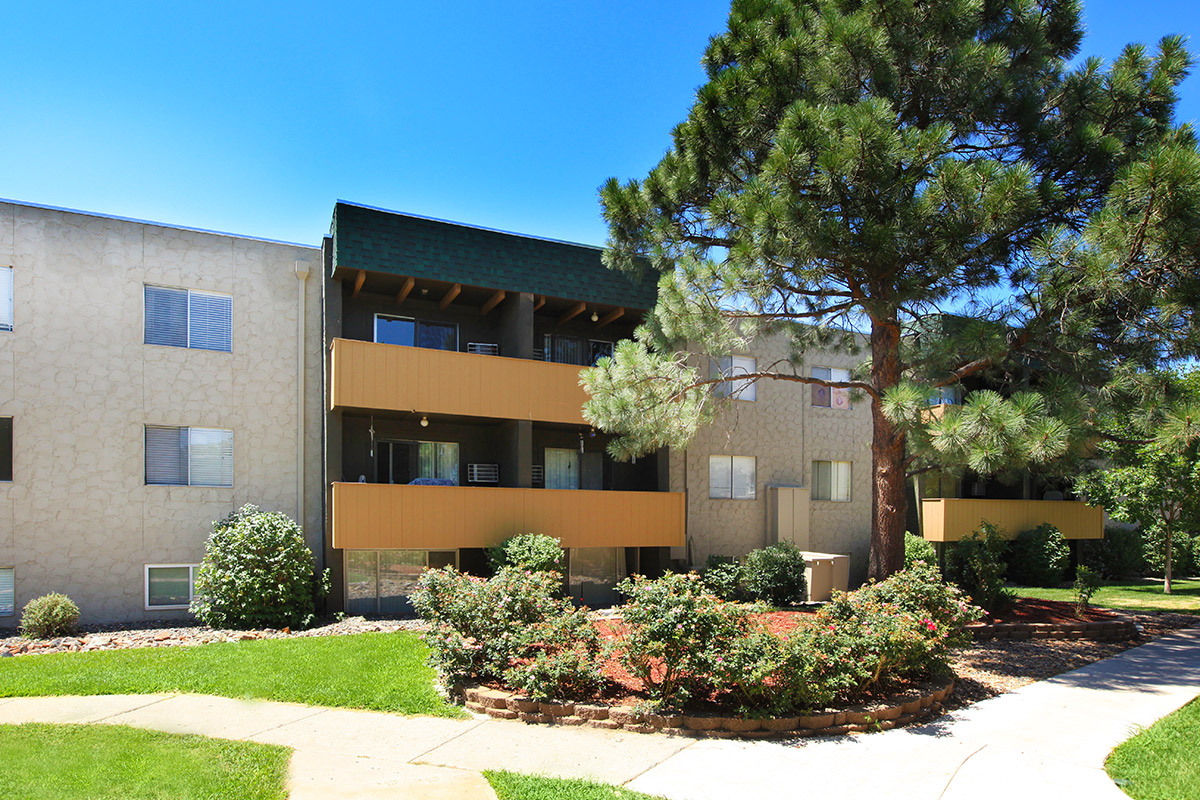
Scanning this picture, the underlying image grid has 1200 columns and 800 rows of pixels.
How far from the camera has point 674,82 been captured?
15008 mm

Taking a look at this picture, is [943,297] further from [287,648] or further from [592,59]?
[287,648]

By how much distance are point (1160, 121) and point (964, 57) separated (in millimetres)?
3590

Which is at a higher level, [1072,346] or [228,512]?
→ [1072,346]

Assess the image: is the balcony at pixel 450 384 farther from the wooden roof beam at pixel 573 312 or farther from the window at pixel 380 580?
the window at pixel 380 580

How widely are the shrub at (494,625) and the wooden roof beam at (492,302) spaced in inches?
320

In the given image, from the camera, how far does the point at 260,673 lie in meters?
9.12

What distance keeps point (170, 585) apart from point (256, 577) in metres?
2.21

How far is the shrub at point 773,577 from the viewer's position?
15.5 m

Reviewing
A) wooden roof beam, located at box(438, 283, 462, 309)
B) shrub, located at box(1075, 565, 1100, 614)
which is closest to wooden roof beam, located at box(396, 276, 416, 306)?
wooden roof beam, located at box(438, 283, 462, 309)

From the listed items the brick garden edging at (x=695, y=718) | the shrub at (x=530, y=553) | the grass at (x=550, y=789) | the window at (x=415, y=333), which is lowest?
the brick garden edging at (x=695, y=718)

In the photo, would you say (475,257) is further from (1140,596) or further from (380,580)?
(1140,596)

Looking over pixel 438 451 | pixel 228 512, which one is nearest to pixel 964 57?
pixel 438 451

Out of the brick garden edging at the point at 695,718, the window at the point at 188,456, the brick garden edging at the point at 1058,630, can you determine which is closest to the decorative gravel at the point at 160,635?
the window at the point at 188,456

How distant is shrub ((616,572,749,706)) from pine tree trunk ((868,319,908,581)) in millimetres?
6037
